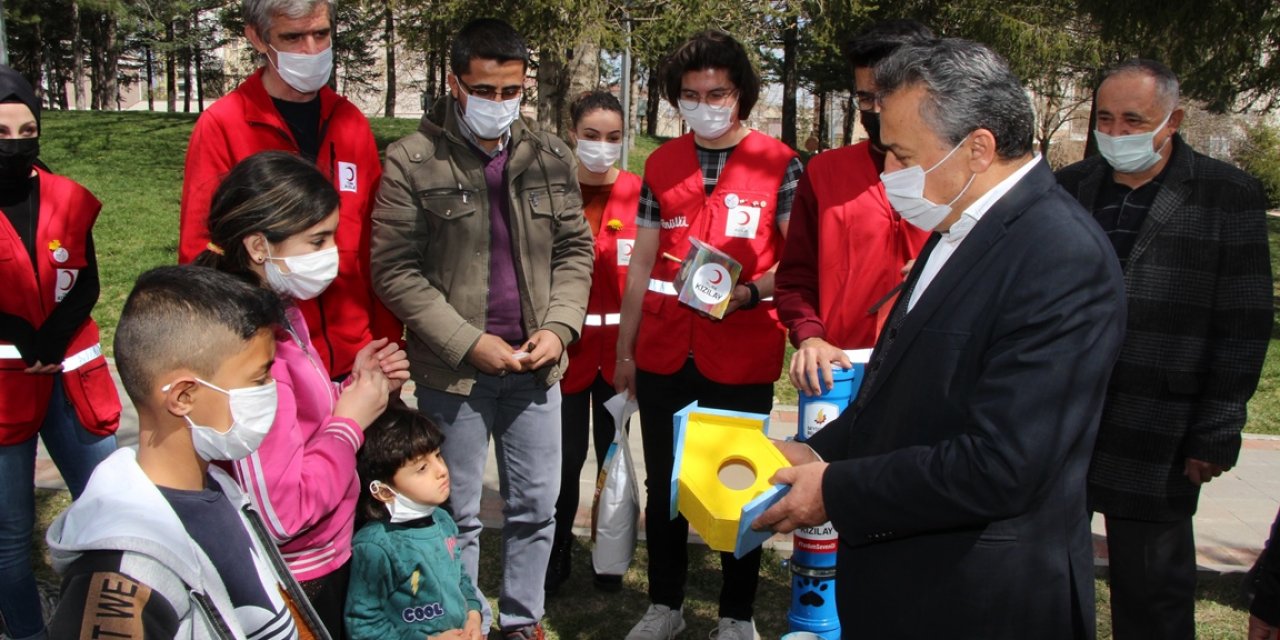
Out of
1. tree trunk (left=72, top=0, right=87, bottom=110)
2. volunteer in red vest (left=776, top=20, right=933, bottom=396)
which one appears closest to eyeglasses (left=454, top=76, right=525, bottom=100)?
volunteer in red vest (left=776, top=20, right=933, bottom=396)

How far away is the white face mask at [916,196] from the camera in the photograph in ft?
6.85

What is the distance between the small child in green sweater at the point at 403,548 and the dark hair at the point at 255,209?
637mm

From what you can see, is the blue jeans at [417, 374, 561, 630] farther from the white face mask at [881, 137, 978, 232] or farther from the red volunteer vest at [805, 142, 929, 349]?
the white face mask at [881, 137, 978, 232]

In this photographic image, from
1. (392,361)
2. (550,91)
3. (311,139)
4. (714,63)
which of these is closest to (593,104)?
(714,63)

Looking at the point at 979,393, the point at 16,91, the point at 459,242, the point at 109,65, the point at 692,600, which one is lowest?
the point at 692,600

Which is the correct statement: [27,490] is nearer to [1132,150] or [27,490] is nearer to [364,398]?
[364,398]

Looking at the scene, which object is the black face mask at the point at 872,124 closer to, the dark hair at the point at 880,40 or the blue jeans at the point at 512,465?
the dark hair at the point at 880,40

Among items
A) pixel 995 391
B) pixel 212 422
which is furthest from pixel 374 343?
pixel 995 391

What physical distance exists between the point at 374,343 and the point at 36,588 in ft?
6.06

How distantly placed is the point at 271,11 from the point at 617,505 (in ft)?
7.35

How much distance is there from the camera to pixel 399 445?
288cm

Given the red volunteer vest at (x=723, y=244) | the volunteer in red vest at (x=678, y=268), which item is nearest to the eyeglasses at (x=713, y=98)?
the volunteer in red vest at (x=678, y=268)

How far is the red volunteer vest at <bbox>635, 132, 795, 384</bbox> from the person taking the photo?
3.71 meters

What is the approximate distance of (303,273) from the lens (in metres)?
2.68
